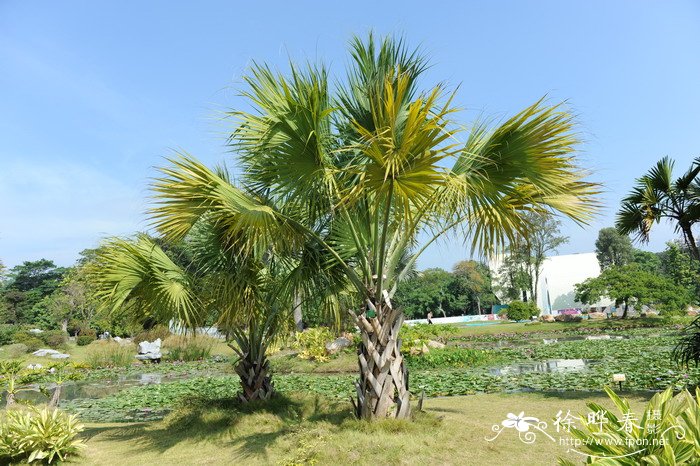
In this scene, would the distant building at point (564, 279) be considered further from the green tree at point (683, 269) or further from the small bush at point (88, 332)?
the small bush at point (88, 332)

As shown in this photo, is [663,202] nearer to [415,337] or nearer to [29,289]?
[415,337]

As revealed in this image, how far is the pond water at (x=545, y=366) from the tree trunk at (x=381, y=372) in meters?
7.48

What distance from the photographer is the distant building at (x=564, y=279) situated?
5709cm

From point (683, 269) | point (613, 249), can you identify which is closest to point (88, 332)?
point (683, 269)

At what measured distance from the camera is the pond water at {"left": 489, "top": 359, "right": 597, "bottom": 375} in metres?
12.5

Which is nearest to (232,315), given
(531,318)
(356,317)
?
(356,317)

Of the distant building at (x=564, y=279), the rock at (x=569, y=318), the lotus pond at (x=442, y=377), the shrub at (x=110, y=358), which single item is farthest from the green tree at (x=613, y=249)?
the shrub at (x=110, y=358)

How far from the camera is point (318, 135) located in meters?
5.03

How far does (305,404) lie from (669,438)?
6.26m

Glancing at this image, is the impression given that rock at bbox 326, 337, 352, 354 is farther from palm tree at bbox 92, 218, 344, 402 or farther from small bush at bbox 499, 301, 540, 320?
small bush at bbox 499, 301, 540, 320

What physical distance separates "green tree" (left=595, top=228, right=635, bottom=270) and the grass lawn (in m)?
54.9

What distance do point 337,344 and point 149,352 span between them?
35.8ft

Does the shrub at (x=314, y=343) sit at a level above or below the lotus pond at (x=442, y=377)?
above

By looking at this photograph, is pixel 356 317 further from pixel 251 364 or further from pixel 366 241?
pixel 251 364
